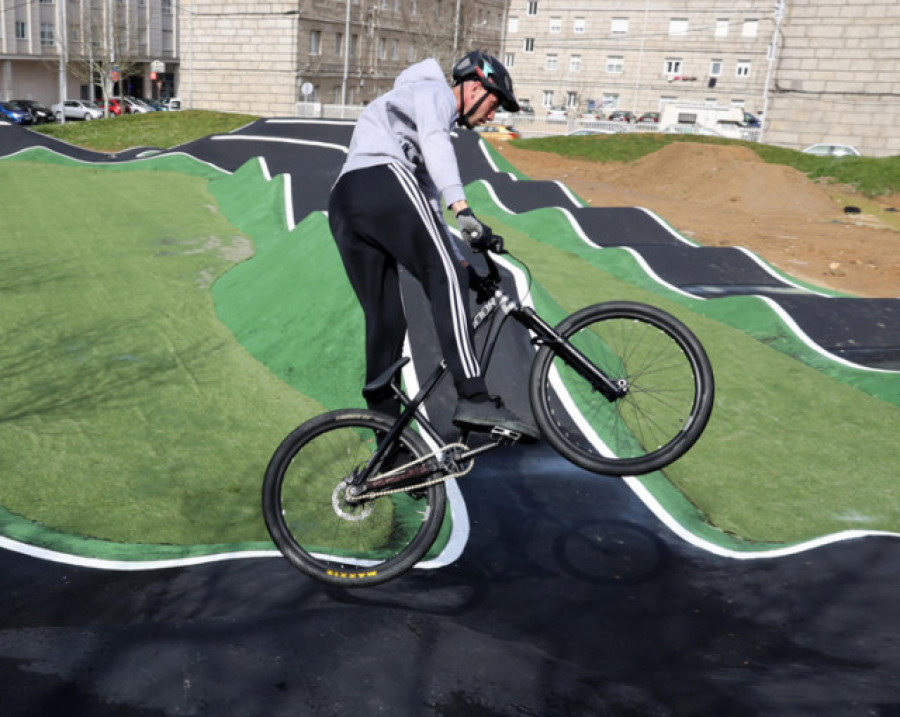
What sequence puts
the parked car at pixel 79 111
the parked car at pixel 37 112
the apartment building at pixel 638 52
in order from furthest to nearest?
the apartment building at pixel 638 52
the parked car at pixel 79 111
the parked car at pixel 37 112

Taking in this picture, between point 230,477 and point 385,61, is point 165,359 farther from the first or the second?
point 385,61

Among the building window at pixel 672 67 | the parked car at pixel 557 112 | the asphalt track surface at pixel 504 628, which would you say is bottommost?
the asphalt track surface at pixel 504 628

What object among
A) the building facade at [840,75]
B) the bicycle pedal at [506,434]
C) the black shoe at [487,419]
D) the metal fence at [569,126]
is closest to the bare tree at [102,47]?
the metal fence at [569,126]

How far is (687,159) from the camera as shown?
1265 inches

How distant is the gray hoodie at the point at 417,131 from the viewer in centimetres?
400

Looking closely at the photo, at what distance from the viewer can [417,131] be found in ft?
13.7

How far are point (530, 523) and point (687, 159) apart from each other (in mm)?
28976

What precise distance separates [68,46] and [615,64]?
45266mm

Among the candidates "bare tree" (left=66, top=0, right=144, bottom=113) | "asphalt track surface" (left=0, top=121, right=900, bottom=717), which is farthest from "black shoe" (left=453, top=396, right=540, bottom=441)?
"bare tree" (left=66, top=0, right=144, bottom=113)

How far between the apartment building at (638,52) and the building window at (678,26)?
0.08 metres

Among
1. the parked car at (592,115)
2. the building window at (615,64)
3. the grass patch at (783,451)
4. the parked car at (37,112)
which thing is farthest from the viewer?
the building window at (615,64)

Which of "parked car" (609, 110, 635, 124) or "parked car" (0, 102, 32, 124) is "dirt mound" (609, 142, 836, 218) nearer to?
"parked car" (609, 110, 635, 124)

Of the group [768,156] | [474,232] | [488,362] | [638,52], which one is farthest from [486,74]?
[638,52]

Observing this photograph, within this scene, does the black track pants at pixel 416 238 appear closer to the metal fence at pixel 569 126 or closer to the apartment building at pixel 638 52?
the metal fence at pixel 569 126
